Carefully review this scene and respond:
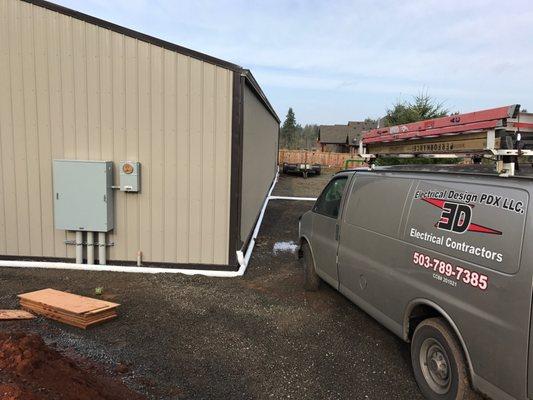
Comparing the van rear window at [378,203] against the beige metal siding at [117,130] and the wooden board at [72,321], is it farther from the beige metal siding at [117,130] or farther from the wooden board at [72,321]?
the wooden board at [72,321]

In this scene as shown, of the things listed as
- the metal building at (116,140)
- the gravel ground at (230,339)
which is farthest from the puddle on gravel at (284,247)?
the gravel ground at (230,339)

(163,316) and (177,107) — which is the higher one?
(177,107)

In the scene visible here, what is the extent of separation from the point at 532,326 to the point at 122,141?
639cm

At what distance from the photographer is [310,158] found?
42.0m

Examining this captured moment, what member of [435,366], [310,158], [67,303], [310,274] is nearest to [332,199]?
[310,274]

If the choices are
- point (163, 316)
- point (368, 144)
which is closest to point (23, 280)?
point (163, 316)

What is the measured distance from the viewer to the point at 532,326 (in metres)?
2.49

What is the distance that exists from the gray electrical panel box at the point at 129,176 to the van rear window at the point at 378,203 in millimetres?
3766

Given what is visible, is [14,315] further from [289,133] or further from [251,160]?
[289,133]

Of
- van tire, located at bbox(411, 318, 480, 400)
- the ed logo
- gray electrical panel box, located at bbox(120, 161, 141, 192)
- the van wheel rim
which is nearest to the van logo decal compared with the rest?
the ed logo

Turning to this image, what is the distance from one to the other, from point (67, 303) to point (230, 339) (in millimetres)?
2094

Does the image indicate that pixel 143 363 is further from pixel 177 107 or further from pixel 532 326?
pixel 177 107

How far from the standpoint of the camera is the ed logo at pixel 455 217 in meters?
3.14

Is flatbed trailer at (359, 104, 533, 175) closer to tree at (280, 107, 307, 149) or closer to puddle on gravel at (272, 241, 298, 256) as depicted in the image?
puddle on gravel at (272, 241, 298, 256)
